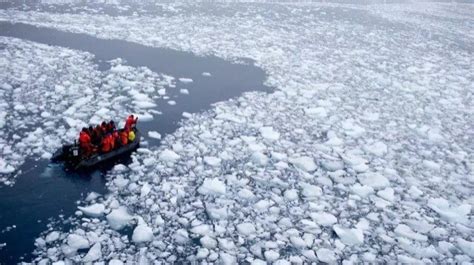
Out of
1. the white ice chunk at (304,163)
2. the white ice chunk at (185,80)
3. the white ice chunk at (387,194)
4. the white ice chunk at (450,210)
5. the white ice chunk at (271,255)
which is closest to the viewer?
the white ice chunk at (271,255)

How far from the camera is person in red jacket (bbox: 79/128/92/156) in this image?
214 inches

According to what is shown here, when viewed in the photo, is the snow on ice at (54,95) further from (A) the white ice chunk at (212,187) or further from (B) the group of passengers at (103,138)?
(A) the white ice chunk at (212,187)

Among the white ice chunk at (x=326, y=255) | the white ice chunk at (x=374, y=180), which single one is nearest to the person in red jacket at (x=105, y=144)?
the white ice chunk at (x=326, y=255)

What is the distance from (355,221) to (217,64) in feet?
21.2

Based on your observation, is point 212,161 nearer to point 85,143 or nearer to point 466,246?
point 85,143

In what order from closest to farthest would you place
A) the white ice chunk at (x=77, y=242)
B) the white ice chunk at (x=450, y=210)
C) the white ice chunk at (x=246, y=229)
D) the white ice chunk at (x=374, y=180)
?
1. the white ice chunk at (x=77, y=242)
2. the white ice chunk at (x=246, y=229)
3. the white ice chunk at (x=450, y=210)
4. the white ice chunk at (x=374, y=180)

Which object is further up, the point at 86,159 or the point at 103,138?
the point at 103,138

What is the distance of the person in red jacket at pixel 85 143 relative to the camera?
543cm

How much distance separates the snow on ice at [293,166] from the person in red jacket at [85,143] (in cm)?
49

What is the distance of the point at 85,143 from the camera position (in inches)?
215

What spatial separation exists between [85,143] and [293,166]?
310 centimetres

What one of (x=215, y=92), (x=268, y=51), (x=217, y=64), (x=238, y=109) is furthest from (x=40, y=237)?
(x=268, y=51)

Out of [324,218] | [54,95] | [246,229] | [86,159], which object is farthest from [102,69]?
[324,218]

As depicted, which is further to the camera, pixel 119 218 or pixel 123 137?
pixel 123 137
